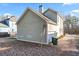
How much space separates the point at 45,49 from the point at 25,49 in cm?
36

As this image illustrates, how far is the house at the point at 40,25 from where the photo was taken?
486 cm

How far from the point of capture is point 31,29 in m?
4.93

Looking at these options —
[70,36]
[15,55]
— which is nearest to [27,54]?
[15,55]

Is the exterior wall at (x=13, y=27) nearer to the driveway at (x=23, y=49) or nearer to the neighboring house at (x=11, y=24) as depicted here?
the neighboring house at (x=11, y=24)

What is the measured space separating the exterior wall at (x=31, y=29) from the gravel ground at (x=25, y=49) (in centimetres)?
9

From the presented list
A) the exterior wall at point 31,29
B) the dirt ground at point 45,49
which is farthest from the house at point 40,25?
the dirt ground at point 45,49

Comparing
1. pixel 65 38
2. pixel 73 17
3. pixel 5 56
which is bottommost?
pixel 5 56

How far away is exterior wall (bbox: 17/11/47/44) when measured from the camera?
4.88 m

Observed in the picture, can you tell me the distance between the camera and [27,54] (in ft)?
16.1

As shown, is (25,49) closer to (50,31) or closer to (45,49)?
(45,49)

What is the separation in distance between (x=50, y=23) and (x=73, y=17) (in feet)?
1.43

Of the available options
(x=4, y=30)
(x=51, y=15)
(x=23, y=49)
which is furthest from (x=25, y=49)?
(x=51, y=15)

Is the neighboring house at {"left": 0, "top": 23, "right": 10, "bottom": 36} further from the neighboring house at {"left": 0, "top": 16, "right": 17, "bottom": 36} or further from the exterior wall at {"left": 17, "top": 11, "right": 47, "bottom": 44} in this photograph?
the exterior wall at {"left": 17, "top": 11, "right": 47, "bottom": 44}

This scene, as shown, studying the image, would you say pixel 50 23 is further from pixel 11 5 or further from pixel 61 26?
pixel 11 5
